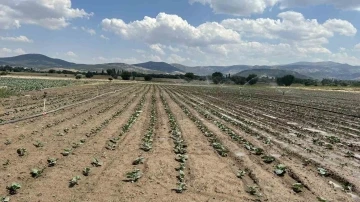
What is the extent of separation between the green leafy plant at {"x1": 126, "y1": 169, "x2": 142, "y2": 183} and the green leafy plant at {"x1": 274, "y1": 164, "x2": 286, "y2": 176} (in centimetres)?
404

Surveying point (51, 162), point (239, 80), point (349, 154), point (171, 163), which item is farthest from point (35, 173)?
point (239, 80)

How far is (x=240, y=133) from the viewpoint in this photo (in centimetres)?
1880

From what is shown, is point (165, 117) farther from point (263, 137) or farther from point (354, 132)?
point (354, 132)

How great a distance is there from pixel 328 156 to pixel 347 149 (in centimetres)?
212

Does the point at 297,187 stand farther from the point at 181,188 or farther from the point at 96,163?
the point at 96,163

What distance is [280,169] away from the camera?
11.5 m

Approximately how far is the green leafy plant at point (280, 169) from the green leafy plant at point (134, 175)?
404 centimetres

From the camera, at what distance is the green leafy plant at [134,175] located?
9.89m

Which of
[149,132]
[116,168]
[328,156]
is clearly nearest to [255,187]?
[116,168]

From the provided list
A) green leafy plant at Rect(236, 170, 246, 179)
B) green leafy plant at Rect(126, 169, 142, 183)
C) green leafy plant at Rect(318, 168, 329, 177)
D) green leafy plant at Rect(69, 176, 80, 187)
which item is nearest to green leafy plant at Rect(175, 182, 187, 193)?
green leafy plant at Rect(126, 169, 142, 183)

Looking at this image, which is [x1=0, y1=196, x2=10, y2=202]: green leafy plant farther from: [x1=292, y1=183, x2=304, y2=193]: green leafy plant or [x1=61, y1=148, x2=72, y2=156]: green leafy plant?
[x1=292, y1=183, x2=304, y2=193]: green leafy plant

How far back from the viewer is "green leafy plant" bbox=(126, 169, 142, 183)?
989 cm

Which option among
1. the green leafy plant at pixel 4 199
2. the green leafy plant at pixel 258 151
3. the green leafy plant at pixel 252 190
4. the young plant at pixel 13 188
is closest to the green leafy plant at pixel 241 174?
the green leafy plant at pixel 252 190

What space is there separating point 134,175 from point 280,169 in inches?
176
